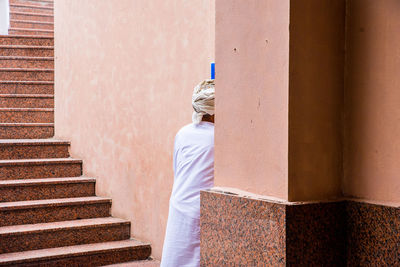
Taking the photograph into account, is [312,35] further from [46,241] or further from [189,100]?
[46,241]

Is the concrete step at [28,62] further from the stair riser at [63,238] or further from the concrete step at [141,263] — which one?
the concrete step at [141,263]

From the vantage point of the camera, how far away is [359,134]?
63.0 inches

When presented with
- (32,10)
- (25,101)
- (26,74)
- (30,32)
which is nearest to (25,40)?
(26,74)

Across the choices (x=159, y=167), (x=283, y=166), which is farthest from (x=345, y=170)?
(x=159, y=167)

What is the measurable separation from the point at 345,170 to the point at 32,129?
16.5 ft

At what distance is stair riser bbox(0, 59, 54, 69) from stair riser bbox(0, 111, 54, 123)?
84 cm

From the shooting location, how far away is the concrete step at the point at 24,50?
700cm

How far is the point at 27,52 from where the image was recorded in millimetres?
7039

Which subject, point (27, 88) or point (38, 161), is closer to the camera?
point (38, 161)

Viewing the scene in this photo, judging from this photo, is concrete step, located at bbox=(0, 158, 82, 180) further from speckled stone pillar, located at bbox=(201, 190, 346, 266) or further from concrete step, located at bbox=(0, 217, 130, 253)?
speckled stone pillar, located at bbox=(201, 190, 346, 266)

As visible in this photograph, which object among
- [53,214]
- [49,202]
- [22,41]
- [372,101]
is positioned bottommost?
[53,214]

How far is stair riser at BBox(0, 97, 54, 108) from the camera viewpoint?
636 centimetres

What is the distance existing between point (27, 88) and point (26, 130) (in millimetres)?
734

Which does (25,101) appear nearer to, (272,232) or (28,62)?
(28,62)
